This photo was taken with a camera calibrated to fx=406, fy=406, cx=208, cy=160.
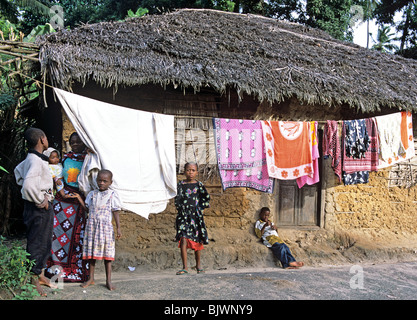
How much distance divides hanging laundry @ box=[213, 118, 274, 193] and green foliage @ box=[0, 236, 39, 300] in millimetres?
2409

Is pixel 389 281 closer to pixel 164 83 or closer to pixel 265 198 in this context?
pixel 265 198

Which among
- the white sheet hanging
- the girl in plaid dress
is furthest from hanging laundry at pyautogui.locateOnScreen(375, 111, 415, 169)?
the girl in plaid dress

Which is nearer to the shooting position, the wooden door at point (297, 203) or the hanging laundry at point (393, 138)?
the hanging laundry at point (393, 138)

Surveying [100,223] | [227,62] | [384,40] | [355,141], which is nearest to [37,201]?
[100,223]

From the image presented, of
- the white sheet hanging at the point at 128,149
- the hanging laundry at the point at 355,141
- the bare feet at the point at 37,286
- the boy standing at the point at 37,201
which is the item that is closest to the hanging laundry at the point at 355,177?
the hanging laundry at the point at 355,141

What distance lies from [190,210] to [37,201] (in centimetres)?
181

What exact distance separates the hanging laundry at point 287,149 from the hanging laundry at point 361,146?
0.65 meters

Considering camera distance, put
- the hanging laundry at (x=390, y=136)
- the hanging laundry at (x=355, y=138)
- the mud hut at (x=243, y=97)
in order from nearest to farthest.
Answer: the mud hut at (x=243, y=97), the hanging laundry at (x=355, y=138), the hanging laundry at (x=390, y=136)

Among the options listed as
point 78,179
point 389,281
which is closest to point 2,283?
point 78,179

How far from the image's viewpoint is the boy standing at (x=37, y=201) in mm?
3738

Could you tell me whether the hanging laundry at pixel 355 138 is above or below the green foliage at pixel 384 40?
below

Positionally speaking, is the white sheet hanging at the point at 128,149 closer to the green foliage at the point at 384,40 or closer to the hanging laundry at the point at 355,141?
the hanging laundry at the point at 355,141

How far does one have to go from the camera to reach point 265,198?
6488mm

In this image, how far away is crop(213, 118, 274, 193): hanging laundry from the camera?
509 cm
